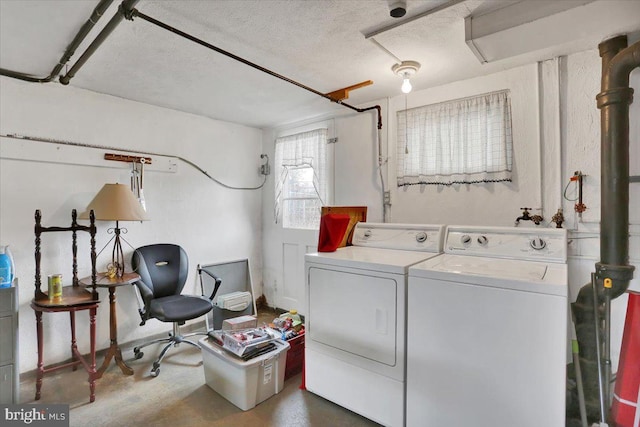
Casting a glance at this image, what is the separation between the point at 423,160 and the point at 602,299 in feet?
4.86

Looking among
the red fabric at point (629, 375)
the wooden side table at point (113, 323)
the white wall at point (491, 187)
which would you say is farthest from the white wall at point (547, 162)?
the wooden side table at point (113, 323)

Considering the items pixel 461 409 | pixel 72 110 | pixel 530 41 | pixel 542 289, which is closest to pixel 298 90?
pixel 530 41

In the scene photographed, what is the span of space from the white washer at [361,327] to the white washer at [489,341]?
88mm

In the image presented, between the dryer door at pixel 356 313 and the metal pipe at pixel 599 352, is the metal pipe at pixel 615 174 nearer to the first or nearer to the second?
the metal pipe at pixel 599 352

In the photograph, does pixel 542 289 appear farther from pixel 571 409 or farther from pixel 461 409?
pixel 571 409

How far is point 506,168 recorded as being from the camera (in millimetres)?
2275

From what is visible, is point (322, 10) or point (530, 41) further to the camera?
point (530, 41)

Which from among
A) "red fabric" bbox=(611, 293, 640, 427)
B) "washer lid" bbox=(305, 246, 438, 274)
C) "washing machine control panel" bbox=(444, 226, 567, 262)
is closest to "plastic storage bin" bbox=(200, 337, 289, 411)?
"washer lid" bbox=(305, 246, 438, 274)

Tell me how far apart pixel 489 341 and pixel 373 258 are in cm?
Answer: 76

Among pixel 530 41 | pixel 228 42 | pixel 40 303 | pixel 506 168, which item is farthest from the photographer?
pixel 506 168

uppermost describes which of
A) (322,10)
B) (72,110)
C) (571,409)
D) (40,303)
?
(322,10)

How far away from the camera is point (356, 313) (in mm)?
1880

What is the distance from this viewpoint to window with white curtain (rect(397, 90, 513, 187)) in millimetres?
2314

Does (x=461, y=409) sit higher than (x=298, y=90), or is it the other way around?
(x=298, y=90)
